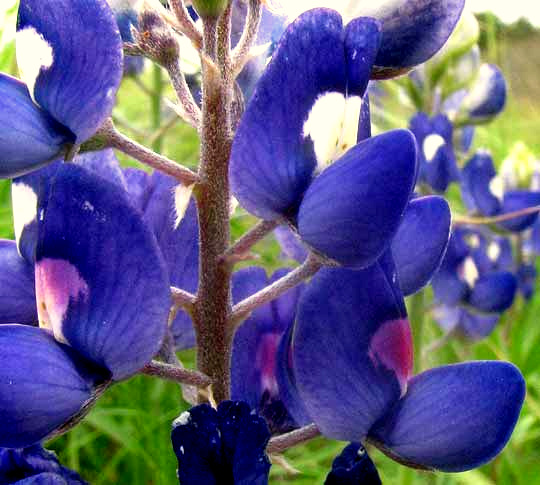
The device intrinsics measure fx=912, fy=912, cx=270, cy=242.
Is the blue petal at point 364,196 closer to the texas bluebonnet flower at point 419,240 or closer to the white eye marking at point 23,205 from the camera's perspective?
the texas bluebonnet flower at point 419,240

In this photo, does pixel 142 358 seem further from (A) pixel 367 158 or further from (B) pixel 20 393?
(A) pixel 367 158

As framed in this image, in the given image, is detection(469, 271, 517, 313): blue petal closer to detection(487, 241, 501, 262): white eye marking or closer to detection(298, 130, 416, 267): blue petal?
detection(487, 241, 501, 262): white eye marking

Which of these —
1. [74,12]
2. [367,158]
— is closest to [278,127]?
[367,158]

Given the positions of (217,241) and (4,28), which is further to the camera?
(4,28)

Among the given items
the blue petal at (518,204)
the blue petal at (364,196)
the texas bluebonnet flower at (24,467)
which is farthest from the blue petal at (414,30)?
the blue petal at (518,204)

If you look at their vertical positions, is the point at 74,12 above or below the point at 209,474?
above

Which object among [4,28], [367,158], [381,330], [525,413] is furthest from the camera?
[525,413]

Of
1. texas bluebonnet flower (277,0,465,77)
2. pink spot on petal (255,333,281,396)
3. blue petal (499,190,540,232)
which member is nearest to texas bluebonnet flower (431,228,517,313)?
blue petal (499,190,540,232)

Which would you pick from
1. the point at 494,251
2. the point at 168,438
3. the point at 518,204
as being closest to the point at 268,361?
the point at 168,438

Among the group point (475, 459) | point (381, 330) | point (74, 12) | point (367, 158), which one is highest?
point (74, 12)
